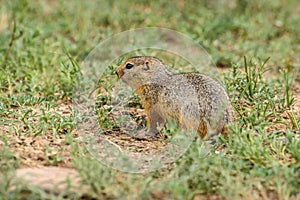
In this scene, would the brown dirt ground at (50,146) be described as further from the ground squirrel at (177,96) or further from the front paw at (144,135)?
the ground squirrel at (177,96)

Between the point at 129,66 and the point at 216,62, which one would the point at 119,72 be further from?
the point at 216,62

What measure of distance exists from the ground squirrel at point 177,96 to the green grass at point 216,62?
0.70 feet

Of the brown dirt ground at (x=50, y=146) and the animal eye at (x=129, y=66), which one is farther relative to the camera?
the animal eye at (x=129, y=66)

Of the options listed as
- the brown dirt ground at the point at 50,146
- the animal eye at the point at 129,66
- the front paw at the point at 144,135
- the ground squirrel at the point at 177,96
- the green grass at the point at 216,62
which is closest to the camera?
the green grass at the point at 216,62

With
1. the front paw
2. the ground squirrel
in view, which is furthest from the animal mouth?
the front paw

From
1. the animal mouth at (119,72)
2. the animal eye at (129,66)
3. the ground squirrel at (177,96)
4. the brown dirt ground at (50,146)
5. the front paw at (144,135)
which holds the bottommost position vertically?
the brown dirt ground at (50,146)

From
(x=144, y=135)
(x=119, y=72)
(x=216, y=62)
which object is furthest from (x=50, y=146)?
(x=216, y=62)

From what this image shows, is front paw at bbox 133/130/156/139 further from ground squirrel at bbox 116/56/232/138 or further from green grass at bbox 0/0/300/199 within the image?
green grass at bbox 0/0/300/199

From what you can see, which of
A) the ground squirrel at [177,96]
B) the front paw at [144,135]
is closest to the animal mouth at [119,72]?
the ground squirrel at [177,96]

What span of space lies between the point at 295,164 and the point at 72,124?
1.76 m

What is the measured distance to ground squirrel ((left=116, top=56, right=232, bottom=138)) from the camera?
516 cm

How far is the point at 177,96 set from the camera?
5.30m

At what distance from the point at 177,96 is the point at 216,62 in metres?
2.23

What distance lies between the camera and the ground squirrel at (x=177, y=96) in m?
5.16
